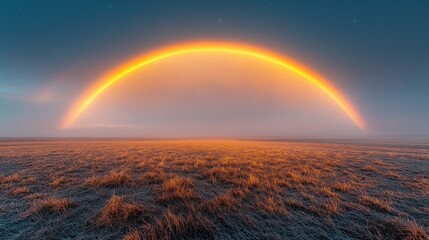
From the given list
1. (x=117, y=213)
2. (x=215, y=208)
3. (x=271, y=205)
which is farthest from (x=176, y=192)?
(x=271, y=205)

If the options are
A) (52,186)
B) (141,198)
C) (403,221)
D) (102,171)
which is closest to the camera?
(403,221)

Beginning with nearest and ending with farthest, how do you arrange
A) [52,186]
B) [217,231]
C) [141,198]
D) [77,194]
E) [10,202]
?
[217,231] → [10,202] → [141,198] → [77,194] → [52,186]

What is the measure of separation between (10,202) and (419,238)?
1082 centimetres

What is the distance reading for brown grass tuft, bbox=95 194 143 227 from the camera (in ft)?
15.9

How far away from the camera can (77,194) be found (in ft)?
23.3

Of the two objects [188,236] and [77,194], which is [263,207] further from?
[77,194]

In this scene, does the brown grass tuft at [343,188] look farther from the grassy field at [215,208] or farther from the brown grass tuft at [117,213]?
the brown grass tuft at [117,213]

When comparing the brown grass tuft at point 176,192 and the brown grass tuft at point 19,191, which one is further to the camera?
the brown grass tuft at point 19,191

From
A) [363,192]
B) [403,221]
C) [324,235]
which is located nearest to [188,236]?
[324,235]

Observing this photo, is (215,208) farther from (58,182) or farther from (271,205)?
(58,182)

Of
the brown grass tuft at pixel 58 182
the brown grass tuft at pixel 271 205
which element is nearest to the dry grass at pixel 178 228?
the brown grass tuft at pixel 271 205

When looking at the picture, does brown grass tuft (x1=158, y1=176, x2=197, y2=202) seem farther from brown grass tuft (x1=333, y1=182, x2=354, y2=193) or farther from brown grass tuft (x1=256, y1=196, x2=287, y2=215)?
brown grass tuft (x1=333, y1=182, x2=354, y2=193)

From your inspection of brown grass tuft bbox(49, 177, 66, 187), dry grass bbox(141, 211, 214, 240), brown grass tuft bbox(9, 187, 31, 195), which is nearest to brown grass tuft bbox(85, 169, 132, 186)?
brown grass tuft bbox(49, 177, 66, 187)

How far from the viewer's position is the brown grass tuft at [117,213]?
4.85m
